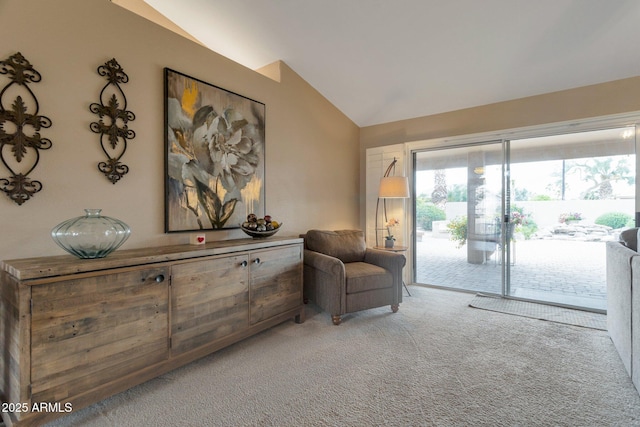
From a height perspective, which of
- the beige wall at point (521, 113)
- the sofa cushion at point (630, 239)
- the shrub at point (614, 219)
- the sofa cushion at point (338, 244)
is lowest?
the sofa cushion at point (338, 244)

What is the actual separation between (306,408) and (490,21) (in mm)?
3217

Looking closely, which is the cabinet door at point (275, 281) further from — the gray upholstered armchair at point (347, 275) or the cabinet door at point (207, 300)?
the gray upholstered armchair at point (347, 275)

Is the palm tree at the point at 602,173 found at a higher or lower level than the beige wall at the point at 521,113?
lower

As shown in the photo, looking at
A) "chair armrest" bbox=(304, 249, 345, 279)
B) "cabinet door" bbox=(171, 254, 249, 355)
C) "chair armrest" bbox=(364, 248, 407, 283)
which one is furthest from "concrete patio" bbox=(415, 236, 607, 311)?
"cabinet door" bbox=(171, 254, 249, 355)

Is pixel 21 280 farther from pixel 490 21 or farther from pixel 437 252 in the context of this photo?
pixel 437 252

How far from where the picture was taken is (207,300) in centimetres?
203

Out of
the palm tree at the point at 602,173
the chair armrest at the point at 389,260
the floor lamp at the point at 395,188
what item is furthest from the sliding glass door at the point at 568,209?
the chair armrest at the point at 389,260

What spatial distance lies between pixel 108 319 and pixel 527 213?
4251 mm

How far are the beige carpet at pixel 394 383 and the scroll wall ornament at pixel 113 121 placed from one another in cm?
146

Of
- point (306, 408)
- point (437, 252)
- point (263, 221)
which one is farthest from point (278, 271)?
point (437, 252)

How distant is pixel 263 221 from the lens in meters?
2.74

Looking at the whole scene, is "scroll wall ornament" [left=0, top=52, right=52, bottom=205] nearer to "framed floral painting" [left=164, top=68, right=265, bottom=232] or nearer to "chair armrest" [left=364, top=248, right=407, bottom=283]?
"framed floral painting" [left=164, top=68, right=265, bottom=232]

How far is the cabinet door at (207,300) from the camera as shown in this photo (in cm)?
188

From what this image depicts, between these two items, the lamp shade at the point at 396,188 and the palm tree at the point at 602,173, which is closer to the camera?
the palm tree at the point at 602,173
